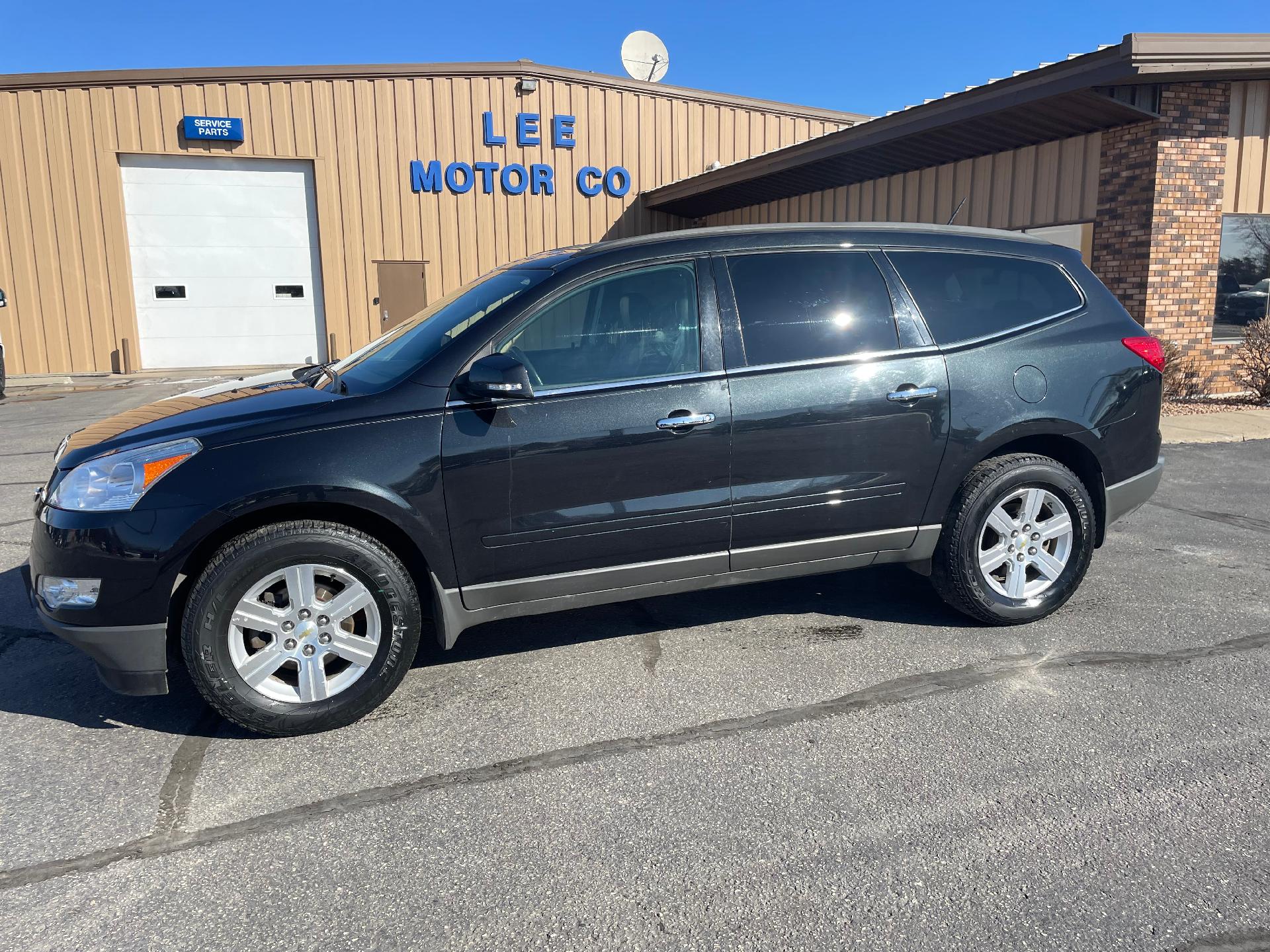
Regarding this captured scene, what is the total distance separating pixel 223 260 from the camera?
18.6m

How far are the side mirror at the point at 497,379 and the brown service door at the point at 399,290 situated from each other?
663 inches

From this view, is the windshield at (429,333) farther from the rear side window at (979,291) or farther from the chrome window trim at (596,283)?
the rear side window at (979,291)

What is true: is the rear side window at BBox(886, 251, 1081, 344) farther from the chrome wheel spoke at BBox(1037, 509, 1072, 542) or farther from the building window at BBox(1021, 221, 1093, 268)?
the building window at BBox(1021, 221, 1093, 268)

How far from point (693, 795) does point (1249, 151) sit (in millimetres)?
12497

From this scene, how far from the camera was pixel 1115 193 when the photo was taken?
11422 millimetres

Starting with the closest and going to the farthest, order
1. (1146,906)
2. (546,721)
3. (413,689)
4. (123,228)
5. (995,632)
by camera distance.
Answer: (1146,906)
(546,721)
(413,689)
(995,632)
(123,228)

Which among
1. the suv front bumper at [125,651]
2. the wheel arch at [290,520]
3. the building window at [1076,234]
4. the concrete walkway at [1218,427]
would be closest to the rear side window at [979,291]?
the wheel arch at [290,520]

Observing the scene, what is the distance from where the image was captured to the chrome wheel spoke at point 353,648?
3381mm

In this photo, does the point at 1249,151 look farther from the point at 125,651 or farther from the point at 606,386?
the point at 125,651

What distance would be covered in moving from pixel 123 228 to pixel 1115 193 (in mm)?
17105

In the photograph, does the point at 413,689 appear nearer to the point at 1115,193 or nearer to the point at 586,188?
the point at 1115,193

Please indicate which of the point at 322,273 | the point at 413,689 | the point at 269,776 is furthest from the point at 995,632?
the point at 322,273

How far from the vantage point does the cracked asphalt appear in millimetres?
2340

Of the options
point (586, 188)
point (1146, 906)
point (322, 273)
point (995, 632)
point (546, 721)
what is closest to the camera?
point (1146, 906)
